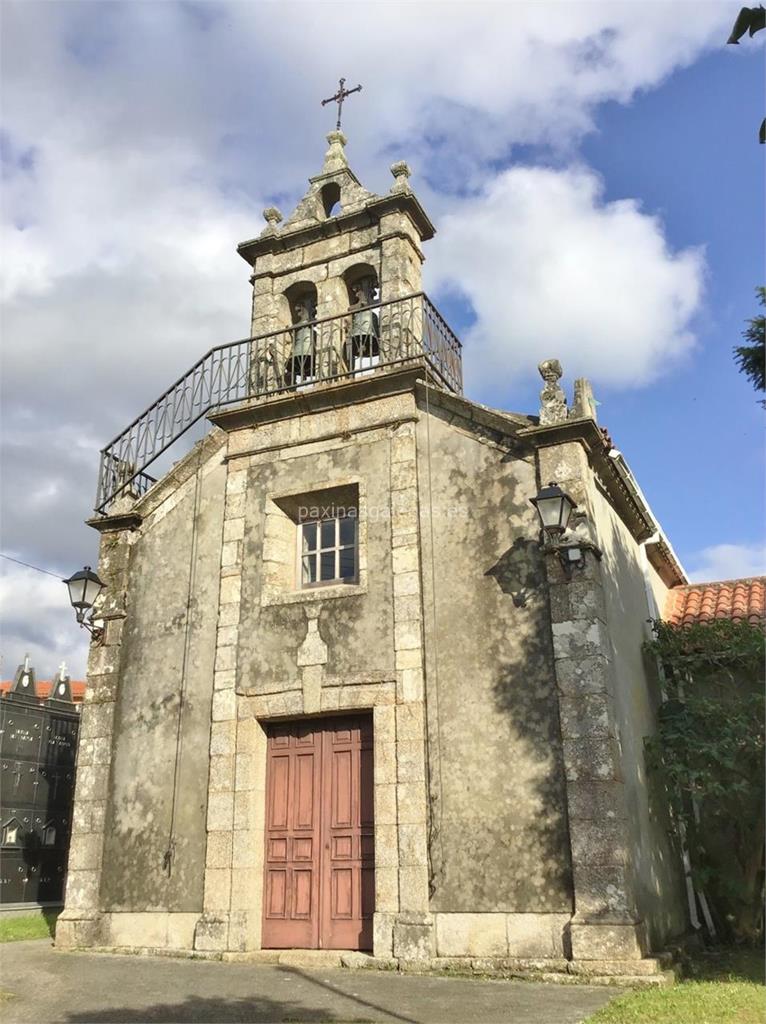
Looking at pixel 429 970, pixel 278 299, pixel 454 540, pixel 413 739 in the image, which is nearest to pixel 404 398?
pixel 454 540

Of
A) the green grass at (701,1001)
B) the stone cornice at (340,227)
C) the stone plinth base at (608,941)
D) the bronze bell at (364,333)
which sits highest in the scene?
the stone cornice at (340,227)

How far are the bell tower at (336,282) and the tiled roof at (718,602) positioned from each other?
5.00 meters

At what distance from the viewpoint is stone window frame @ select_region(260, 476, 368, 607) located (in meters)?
9.17

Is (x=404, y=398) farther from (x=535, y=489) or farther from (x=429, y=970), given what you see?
(x=429, y=970)

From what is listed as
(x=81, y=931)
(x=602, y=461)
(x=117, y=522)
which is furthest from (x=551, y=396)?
(x=81, y=931)

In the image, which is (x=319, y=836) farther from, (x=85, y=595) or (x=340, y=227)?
(x=340, y=227)

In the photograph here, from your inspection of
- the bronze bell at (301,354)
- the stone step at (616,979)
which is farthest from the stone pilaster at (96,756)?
the stone step at (616,979)

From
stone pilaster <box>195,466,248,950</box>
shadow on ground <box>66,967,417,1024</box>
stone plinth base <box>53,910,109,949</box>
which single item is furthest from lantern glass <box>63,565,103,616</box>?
shadow on ground <box>66,967,417,1024</box>

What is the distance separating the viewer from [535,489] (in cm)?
857

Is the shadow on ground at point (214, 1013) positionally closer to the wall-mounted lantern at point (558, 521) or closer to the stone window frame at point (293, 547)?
the stone window frame at point (293, 547)

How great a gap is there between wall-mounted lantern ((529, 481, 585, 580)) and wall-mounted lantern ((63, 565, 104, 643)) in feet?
17.5

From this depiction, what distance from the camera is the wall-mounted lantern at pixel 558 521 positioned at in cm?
798

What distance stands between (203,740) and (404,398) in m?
4.29

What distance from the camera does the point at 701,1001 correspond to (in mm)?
5934
